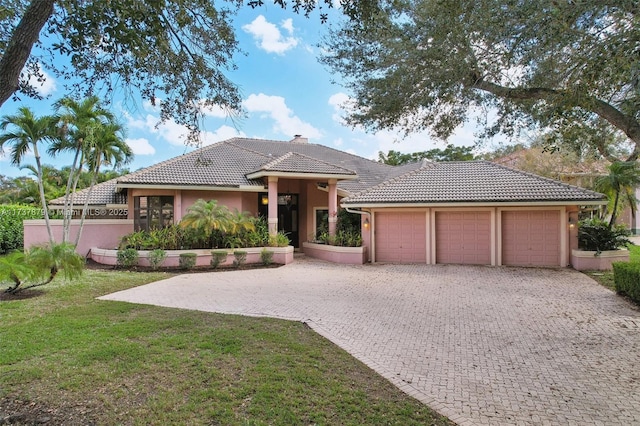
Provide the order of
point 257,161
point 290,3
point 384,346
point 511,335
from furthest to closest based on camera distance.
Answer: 1. point 257,161
2. point 511,335
3. point 384,346
4. point 290,3

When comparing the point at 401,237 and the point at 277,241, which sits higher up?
the point at 401,237

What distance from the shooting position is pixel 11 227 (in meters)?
19.5

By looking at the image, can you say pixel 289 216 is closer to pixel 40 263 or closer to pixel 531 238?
pixel 531 238

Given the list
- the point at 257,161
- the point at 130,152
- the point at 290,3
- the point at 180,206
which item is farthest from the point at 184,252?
the point at 290,3

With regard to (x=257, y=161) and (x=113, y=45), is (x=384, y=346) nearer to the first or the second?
(x=113, y=45)

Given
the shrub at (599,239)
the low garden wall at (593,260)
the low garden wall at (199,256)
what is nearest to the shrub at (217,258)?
the low garden wall at (199,256)

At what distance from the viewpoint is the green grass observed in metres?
4.02

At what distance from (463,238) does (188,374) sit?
45.1 feet

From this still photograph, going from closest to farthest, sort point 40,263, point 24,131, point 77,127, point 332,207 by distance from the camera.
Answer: point 40,263 < point 24,131 < point 77,127 < point 332,207

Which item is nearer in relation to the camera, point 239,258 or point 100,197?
point 239,258

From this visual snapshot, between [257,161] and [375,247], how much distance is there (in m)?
8.41

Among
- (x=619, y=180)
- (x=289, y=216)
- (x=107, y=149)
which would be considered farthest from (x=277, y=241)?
(x=619, y=180)

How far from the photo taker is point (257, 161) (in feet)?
67.9

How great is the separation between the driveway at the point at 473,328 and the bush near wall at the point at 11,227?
1303 cm
